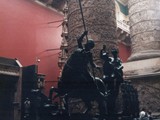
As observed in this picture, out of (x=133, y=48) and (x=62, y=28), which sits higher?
(x=62, y=28)

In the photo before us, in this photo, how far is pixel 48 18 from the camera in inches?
347

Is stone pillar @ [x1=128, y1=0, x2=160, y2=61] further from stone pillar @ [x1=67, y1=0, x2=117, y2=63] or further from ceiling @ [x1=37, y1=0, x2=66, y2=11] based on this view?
stone pillar @ [x1=67, y1=0, x2=117, y2=63]

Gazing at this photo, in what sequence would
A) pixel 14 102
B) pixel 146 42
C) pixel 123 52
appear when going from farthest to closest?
1. pixel 123 52
2. pixel 146 42
3. pixel 14 102

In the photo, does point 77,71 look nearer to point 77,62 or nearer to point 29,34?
point 77,62

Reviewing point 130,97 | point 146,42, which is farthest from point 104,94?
point 146,42

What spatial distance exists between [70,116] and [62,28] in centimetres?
587

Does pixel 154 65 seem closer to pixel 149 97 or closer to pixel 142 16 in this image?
pixel 149 97

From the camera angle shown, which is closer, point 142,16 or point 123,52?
point 142,16

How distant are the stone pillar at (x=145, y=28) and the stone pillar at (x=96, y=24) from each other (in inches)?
123

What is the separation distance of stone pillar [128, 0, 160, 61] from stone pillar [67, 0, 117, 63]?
3.13m

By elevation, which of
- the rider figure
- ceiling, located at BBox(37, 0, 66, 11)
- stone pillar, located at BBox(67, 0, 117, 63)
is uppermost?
ceiling, located at BBox(37, 0, 66, 11)

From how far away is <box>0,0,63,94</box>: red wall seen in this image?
7.23 meters

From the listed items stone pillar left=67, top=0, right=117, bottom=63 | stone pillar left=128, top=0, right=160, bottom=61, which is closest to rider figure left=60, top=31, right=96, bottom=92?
stone pillar left=67, top=0, right=117, bottom=63

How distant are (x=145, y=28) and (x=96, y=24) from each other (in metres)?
3.87
